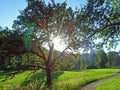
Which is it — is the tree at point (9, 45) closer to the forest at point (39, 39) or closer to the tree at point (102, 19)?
the forest at point (39, 39)

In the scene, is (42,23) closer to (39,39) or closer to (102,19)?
(39,39)

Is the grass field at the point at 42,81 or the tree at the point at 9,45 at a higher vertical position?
the tree at the point at 9,45

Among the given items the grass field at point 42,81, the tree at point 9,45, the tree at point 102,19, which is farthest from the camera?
the tree at point 9,45

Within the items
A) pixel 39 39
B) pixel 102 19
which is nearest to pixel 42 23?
pixel 39 39

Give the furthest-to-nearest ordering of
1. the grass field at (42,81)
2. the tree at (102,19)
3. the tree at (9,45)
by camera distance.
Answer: the tree at (9,45) → the grass field at (42,81) → the tree at (102,19)

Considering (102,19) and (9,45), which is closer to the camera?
(102,19)

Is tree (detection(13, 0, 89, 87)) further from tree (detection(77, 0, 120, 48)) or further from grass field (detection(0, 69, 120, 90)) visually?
tree (detection(77, 0, 120, 48))

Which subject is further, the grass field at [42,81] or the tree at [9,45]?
the tree at [9,45]

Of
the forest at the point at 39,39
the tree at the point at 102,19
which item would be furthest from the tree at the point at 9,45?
the tree at the point at 102,19

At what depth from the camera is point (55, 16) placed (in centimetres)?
A: 3291

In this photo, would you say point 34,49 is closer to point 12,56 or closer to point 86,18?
point 12,56

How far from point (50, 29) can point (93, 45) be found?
12.5m

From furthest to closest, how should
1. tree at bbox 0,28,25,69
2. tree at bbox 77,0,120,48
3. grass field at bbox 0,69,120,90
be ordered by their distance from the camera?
1. tree at bbox 0,28,25,69
2. grass field at bbox 0,69,120,90
3. tree at bbox 77,0,120,48

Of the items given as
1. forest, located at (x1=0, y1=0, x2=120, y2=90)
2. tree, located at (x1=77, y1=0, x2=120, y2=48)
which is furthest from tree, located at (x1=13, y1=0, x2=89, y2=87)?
tree, located at (x1=77, y1=0, x2=120, y2=48)
